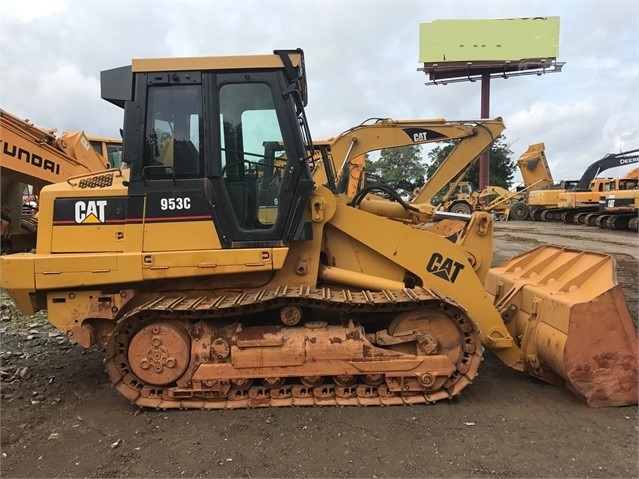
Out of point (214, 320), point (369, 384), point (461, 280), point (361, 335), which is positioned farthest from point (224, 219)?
point (461, 280)

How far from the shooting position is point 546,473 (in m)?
3.02

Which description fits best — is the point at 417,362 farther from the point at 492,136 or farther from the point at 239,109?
the point at 492,136

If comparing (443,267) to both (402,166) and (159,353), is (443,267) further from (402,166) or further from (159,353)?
(402,166)

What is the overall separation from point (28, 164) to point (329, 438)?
4.68 meters

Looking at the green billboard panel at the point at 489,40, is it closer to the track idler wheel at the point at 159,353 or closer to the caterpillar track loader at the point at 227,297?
the caterpillar track loader at the point at 227,297

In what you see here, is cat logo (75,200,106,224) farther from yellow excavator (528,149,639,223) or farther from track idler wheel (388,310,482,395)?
yellow excavator (528,149,639,223)

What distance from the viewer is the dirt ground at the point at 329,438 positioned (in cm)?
313

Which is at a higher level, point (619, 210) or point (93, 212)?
point (619, 210)

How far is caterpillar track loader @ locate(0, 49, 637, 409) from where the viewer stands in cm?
397

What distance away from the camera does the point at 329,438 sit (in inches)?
137

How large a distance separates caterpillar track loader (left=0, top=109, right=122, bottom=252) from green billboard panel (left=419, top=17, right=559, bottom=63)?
39.5 meters

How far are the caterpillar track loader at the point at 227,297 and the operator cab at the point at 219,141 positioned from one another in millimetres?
11

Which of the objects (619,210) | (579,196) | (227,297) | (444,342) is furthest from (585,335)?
(579,196)

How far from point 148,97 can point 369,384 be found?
2.96 m
